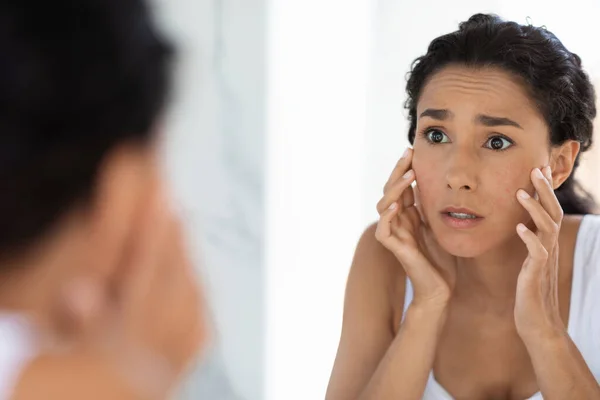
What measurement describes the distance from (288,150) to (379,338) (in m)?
0.50

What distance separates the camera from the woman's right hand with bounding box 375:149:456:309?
1.14 meters

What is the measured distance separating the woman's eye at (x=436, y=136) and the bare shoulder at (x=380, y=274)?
22 centimetres

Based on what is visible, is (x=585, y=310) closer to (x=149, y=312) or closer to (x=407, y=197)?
(x=407, y=197)

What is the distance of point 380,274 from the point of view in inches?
49.0

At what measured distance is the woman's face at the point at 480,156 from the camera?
110 cm

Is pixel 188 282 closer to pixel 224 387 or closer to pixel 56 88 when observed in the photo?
pixel 56 88

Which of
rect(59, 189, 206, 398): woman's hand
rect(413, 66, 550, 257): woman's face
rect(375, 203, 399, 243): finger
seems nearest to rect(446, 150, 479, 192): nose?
rect(413, 66, 550, 257): woman's face

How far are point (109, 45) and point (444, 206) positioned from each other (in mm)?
910

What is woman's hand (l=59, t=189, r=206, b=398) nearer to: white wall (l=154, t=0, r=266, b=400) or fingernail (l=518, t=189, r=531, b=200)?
fingernail (l=518, t=189, r=531, b=200)

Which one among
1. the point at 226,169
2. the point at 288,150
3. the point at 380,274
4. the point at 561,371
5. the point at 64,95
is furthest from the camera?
the point at 288,150

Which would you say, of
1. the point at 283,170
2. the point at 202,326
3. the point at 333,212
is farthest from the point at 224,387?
the point at 202,326

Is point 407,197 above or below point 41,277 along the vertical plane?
below

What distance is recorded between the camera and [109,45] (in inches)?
9.7

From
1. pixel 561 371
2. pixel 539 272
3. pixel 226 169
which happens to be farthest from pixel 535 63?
pixel 226 169
